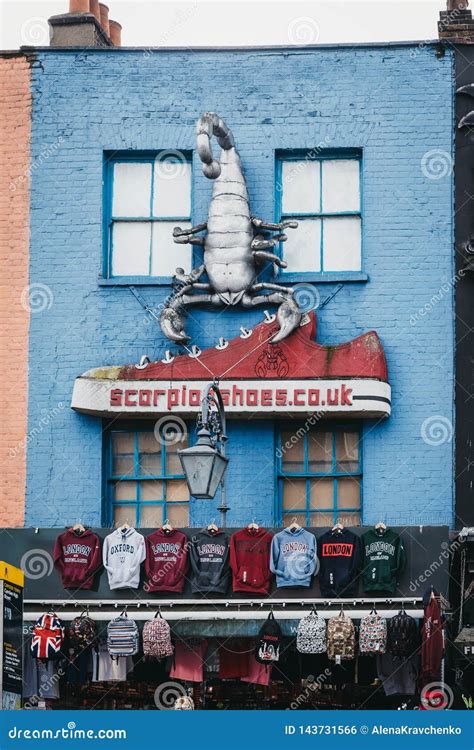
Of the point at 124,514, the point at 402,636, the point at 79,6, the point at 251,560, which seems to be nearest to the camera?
Answer: the point at 402,636

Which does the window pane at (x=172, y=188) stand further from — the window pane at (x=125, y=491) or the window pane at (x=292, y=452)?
the window pane at (x=125, y=491)

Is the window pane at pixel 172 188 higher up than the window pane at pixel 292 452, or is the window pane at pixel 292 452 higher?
the window pane at pixel 172 188

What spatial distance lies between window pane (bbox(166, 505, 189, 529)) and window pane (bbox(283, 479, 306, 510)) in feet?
4.36

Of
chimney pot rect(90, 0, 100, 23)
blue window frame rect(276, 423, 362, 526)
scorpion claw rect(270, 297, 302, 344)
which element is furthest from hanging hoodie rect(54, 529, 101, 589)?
chimney pot rect(90, 0, 100, 23)

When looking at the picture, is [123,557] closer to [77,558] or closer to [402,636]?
[77,558]

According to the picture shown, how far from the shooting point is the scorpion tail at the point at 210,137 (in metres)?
22.9

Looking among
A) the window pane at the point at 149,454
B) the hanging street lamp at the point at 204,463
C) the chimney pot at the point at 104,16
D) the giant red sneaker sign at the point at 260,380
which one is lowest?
the hanging street lamp at the point at 204,463

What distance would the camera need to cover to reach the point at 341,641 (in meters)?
21.9

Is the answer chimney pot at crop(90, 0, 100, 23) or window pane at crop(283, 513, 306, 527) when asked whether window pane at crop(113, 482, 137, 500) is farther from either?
chimney pot at crop(90, 0, 100, 23)

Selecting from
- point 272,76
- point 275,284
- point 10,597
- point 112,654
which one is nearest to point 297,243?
point 275,284

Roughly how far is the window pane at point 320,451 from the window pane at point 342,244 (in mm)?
2255

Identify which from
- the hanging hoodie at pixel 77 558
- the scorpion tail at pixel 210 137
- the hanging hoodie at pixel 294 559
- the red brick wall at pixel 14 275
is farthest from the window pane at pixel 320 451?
the red brick wall at pixel 14 275

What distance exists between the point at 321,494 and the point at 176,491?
6.37 feet

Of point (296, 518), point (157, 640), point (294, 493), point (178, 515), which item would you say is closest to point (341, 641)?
point (157, 640)
